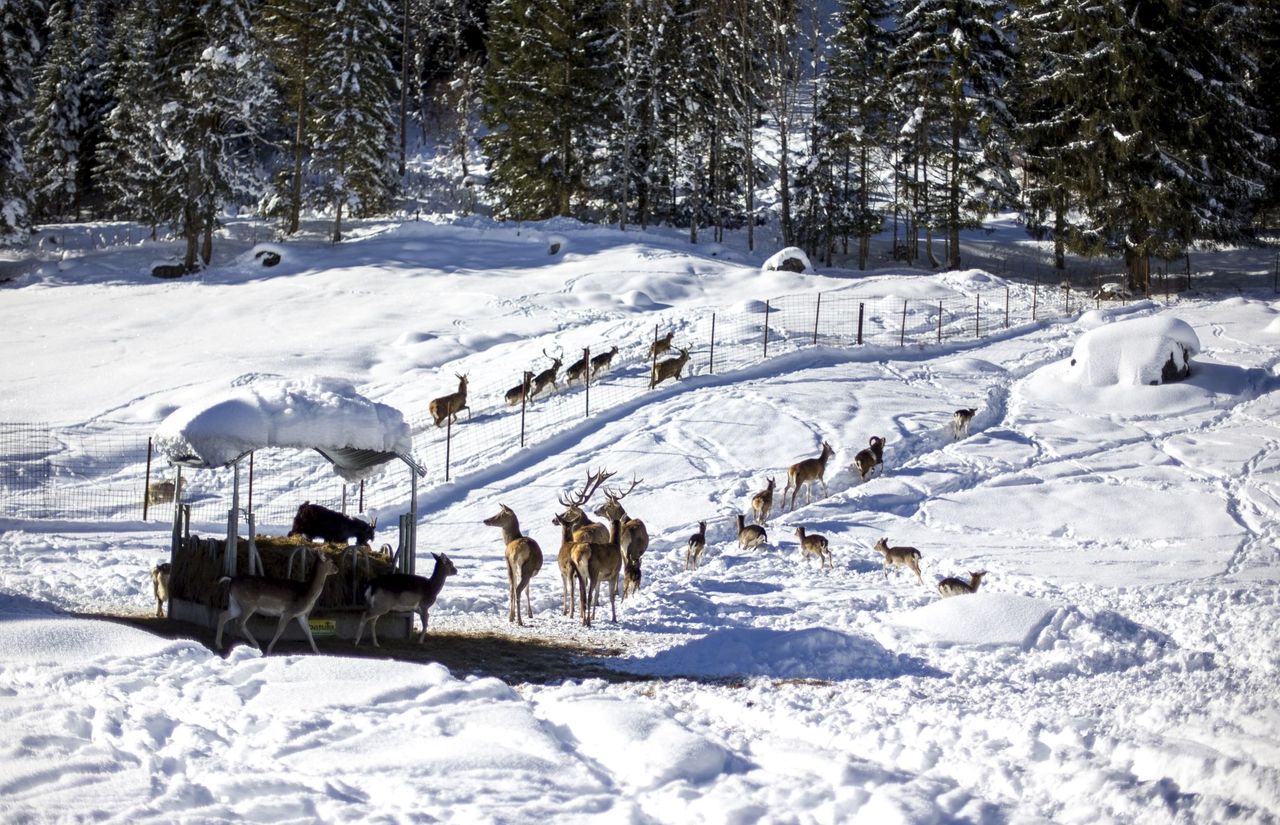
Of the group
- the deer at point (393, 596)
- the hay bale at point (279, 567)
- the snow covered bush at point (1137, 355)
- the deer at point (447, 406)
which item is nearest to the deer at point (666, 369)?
the deer at point (447, 406)

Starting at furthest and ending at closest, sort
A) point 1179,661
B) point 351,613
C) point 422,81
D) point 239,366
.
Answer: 1. point 422,81
2. point 239,366
3. point 351,613
4. point 1179,661

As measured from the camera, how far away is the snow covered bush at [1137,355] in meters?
25.3

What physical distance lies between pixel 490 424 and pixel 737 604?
1158 cm

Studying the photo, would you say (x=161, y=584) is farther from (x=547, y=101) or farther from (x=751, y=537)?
(x=547, y=101)

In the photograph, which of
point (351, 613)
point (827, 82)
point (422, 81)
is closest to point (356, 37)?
point (827, 82)

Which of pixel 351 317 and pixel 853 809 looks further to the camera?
pixel 351 317

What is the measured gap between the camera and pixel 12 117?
4184cm

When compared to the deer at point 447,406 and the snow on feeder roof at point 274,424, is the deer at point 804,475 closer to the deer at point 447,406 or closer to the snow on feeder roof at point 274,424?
the deer at point 447,406

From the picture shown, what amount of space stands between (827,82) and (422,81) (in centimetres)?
2729

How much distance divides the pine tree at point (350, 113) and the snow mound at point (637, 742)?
124ft

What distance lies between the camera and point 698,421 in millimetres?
23547

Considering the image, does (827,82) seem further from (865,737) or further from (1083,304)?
(865,737)

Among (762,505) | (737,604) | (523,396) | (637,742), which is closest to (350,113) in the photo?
(523,396)

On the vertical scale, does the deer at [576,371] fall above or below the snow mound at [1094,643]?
above
